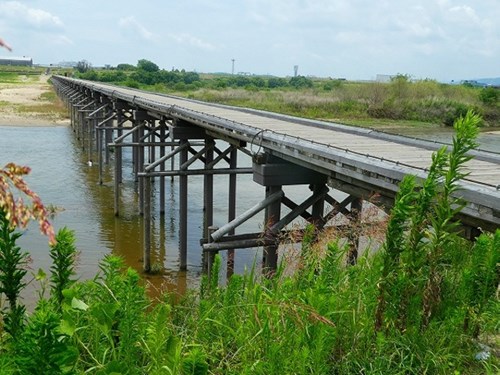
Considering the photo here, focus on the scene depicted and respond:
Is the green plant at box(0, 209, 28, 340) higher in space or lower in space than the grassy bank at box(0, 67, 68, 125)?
higher

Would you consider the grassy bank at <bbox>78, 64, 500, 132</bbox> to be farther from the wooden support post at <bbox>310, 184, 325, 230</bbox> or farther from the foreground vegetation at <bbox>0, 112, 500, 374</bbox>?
the foreground vegetation at <bbox>0, 112, 500, 374</bbox>

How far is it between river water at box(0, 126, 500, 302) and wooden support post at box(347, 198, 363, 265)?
2241 mm

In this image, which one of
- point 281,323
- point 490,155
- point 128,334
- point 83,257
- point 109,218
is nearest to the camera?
point 128,334

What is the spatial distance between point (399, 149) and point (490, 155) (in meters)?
1.14

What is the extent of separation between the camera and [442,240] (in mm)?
3172

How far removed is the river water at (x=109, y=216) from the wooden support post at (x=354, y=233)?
2.24 m

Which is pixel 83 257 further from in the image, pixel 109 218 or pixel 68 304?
pixel 68 304

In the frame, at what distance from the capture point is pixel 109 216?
15055 millimetres

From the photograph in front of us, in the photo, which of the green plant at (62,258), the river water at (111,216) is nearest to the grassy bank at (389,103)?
the river water at (111,216)

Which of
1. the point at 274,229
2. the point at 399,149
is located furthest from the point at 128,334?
the point at 399,149

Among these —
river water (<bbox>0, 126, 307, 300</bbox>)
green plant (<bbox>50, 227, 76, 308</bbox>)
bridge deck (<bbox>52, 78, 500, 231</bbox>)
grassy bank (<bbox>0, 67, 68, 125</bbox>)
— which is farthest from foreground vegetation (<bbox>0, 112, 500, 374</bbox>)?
grassy bank (<bbox>0, 67, 68, 125</bbox>)

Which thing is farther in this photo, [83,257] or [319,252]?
[83,257]

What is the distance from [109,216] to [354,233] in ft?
38.3

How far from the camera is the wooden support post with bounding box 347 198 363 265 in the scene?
4468 millimetres
